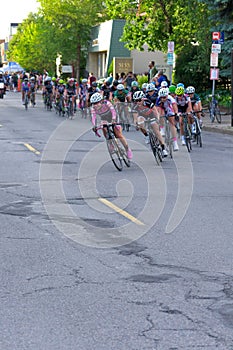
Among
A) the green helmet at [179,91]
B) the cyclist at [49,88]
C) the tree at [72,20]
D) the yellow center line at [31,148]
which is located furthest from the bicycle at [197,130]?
the tree at [72,20]

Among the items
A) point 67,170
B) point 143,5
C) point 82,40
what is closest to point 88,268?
point 67,170

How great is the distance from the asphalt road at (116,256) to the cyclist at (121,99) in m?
10.5

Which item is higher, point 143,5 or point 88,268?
point 143,5

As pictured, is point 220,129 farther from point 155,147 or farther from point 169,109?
point 155,147

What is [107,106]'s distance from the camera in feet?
56.7

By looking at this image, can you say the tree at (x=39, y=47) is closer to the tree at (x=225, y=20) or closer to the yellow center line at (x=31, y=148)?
the tree at (x=225, y=20)

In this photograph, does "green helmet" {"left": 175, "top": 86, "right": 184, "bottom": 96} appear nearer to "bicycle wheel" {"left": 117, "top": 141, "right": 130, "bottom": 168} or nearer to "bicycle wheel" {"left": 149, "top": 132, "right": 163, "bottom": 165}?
"bicycle wheel" {"left": 149, "top": 132, "right": 163, "bottom": 165}

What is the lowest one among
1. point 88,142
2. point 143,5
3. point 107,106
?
point 88,142

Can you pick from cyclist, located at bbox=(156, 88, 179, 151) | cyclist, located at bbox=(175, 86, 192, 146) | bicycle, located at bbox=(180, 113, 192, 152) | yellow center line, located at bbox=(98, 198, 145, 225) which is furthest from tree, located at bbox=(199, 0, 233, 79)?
yellow center line, located at bbox=(98, 198, 145, 225)

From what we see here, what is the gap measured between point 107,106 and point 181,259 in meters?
9.22

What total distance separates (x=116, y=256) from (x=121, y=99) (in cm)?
1998

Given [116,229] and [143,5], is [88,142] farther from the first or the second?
[143,5]

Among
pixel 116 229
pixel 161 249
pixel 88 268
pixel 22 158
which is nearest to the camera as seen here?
pixel 88 268

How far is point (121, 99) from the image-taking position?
93.0ft
